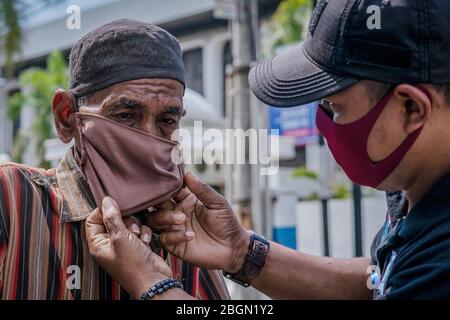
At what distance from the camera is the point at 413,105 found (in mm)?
1607

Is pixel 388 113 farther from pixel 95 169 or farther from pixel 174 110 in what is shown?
pixel 95 169

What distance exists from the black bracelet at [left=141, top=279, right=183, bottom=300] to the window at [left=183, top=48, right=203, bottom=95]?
52.3 ft

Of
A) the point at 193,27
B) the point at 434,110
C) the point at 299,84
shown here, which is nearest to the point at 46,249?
the point at 299,84

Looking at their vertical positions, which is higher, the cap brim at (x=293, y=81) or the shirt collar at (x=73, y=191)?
the cap brim at (x=293, y=81)

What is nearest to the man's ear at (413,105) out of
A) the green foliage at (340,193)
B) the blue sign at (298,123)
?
the green foliage at (340,193)

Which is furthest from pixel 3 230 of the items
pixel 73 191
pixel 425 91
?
pixel 425 91

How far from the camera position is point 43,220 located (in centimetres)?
179

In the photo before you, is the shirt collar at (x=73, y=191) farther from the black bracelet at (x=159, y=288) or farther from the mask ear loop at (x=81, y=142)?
the black bracelet at (x=159, y=288)

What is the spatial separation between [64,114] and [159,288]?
64 centimetres

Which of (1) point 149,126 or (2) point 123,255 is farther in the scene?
(1) point 149,126

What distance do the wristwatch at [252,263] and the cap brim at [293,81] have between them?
51 cm

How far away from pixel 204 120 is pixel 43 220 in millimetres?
9457

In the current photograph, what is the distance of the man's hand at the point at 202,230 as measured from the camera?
1.88m

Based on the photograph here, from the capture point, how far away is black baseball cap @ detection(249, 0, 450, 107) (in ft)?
5.05
